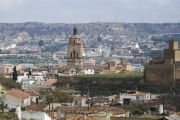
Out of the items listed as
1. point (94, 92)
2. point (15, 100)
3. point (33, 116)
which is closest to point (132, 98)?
point (94, 92)

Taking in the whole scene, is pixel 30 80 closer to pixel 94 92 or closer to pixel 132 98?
pixel 94 92

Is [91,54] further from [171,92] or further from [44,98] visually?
[44,98]

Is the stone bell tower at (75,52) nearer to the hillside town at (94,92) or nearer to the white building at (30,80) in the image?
the hillside town at (94,92)

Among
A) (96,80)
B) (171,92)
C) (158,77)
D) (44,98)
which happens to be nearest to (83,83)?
(96,80)

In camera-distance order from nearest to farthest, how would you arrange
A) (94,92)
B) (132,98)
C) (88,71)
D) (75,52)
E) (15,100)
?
(15,100) → (132,98) → (94,92) → (88,71) → (75,52)

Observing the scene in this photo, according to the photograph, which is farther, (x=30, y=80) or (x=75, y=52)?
(x=75, y=52)

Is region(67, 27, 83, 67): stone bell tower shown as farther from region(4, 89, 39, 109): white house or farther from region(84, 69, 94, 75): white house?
region(4, 89, 39, 109): white house

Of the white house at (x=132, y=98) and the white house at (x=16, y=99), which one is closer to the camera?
the white house at (x=16, y=99)

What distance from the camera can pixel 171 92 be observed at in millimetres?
61812

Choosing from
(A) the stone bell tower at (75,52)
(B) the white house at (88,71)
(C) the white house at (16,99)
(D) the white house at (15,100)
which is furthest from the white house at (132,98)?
(A) the stone bell tower at (75,52)

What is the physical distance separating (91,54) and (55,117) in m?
151

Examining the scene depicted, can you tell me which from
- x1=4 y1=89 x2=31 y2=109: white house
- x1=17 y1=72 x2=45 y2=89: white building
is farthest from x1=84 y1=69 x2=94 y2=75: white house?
x1=4 y1=89 x2=31 y2=109: white house

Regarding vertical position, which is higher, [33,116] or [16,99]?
[33,116]

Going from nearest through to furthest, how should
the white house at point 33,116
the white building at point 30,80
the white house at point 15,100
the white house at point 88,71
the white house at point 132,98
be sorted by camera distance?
the white house at point 33,116
the white house at point 15,100
the white house at point 132,98
the white building at point 30,80
the white house at point 88,71
